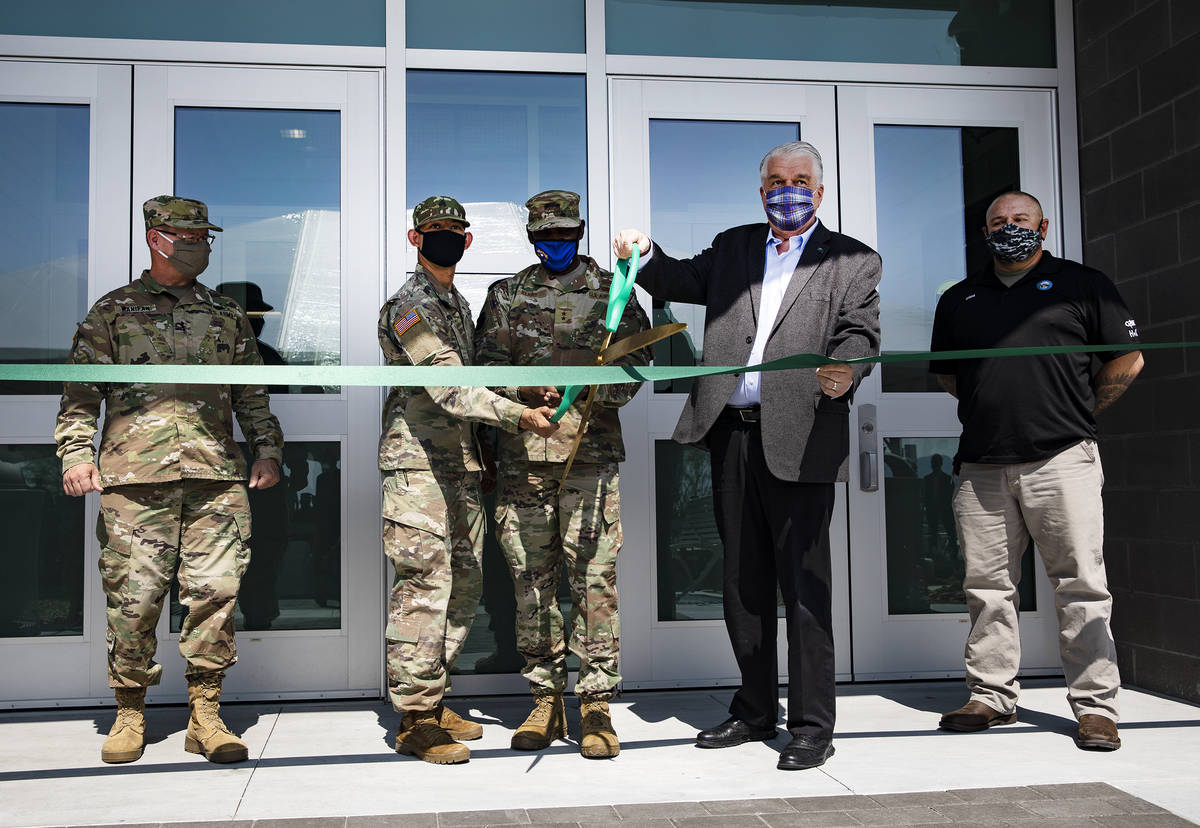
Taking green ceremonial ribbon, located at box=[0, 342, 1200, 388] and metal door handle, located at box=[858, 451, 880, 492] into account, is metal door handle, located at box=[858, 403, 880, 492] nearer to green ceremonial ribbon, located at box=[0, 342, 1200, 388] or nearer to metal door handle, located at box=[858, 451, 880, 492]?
metal door handle, located at box=[858, 451, 880, 492]

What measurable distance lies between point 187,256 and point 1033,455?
2951 mm

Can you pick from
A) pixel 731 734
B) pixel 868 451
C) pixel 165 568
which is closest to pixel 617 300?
pixel 731 734

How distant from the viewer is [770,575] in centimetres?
346

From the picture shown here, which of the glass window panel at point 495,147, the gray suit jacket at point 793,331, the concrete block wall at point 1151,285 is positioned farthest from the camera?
the glass window panel at point 495,147

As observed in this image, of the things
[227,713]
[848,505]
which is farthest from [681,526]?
[227,713]

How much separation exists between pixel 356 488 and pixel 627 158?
177 centimetres

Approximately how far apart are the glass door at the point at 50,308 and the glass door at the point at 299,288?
138mm

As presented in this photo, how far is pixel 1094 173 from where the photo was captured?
180 inches

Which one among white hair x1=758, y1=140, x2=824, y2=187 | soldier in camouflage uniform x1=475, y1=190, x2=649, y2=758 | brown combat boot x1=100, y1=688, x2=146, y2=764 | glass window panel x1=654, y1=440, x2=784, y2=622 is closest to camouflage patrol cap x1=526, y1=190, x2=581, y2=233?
soldier in camouflage uniform x1=475, y1=190, x2=649, y2=758

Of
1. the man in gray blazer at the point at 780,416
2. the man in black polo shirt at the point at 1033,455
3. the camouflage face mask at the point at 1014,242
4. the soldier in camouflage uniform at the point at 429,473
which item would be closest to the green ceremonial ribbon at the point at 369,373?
the man in gray blazer at the point at 780,416

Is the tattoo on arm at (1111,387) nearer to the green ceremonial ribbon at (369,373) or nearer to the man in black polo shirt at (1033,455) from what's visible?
the man in black polo shirt at (1033,455)

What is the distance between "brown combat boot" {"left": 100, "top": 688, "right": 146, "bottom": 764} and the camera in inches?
129

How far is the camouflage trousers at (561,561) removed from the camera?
3439 millimetres

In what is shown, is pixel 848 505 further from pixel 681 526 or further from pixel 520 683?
pixel 520 683
